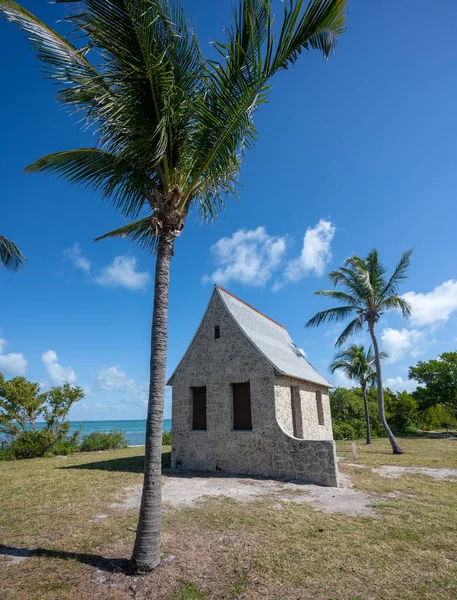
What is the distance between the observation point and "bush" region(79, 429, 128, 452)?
20.5 metres

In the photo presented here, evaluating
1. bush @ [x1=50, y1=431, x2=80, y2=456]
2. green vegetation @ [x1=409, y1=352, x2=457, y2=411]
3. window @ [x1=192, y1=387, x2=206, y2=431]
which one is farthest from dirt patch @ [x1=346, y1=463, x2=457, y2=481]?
green vegetation @ [x1=409, y1=352, x2=457, y2=411]

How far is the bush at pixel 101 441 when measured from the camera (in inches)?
805

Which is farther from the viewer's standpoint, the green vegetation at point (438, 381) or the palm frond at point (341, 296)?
the green vegetation at point (438, 381)

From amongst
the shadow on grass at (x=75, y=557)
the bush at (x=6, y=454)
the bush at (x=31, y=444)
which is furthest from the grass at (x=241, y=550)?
the bush at (x=6, y=454)

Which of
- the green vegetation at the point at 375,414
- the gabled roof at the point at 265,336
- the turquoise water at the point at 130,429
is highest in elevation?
the gabled roof at the point at 265,336

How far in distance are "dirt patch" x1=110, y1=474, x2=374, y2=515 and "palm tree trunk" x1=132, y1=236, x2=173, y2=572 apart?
10.7 feet

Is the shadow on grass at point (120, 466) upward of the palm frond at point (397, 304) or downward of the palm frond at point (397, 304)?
downward

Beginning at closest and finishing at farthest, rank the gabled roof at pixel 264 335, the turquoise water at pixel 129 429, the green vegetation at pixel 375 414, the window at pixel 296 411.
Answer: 1. the gabled roof at pixel 264 335
2. the window at pixel 296 411
3. the green vegetation at pixel 375 414
4. the turquoise water at pixel 129 429

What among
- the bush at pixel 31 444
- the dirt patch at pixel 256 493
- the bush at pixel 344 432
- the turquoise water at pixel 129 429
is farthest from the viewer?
the turquoise water at pixel 129 429

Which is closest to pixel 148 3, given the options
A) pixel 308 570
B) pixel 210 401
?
pixel 308 570

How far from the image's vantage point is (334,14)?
407 cm

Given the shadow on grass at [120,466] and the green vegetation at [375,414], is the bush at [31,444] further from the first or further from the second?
the green vegetation at [375,414]

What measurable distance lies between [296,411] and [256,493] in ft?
17.0

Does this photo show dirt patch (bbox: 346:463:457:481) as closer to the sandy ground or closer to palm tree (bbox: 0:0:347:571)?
the sandy ground
